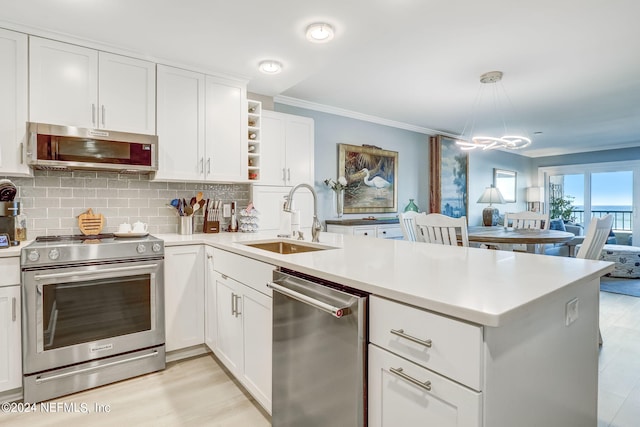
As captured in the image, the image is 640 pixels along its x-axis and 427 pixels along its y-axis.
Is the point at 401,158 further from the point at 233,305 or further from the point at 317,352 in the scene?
the point at 317,352

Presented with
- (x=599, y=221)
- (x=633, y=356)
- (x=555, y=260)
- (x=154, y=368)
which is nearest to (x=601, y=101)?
(x=599, y=221)

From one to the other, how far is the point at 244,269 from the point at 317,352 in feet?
2.51

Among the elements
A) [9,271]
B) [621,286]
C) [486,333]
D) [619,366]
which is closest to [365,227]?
[619,366]

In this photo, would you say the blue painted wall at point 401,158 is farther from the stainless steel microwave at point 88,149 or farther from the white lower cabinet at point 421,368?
the white lower cabinet at point 421,368

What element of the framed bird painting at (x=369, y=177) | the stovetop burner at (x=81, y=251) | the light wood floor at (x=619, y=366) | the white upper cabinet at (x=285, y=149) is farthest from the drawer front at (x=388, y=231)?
the stovetop burner at (x=81, y=251)

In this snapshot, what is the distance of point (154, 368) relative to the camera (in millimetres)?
2387

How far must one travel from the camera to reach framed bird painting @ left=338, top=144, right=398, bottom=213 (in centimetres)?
471

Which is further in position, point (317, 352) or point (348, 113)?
point (348, 113)

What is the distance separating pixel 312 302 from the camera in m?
1.29

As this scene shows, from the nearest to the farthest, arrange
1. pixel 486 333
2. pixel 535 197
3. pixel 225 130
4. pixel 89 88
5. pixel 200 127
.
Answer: pixel 486 333 → pixel 89 88 → pixel 200 127 → pixel 225 130 → pixel 535 197

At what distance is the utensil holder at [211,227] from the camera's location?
3.15 m

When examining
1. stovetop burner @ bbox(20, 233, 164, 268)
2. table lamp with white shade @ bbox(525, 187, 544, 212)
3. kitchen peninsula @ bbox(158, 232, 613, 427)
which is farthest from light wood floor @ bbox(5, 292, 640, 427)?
table lamp with white shade @ bbox(525, 187, 544, 212)

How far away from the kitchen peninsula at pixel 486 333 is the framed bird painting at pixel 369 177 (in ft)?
10.6

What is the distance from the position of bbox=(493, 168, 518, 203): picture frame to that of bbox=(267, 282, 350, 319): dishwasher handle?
23.5ft
